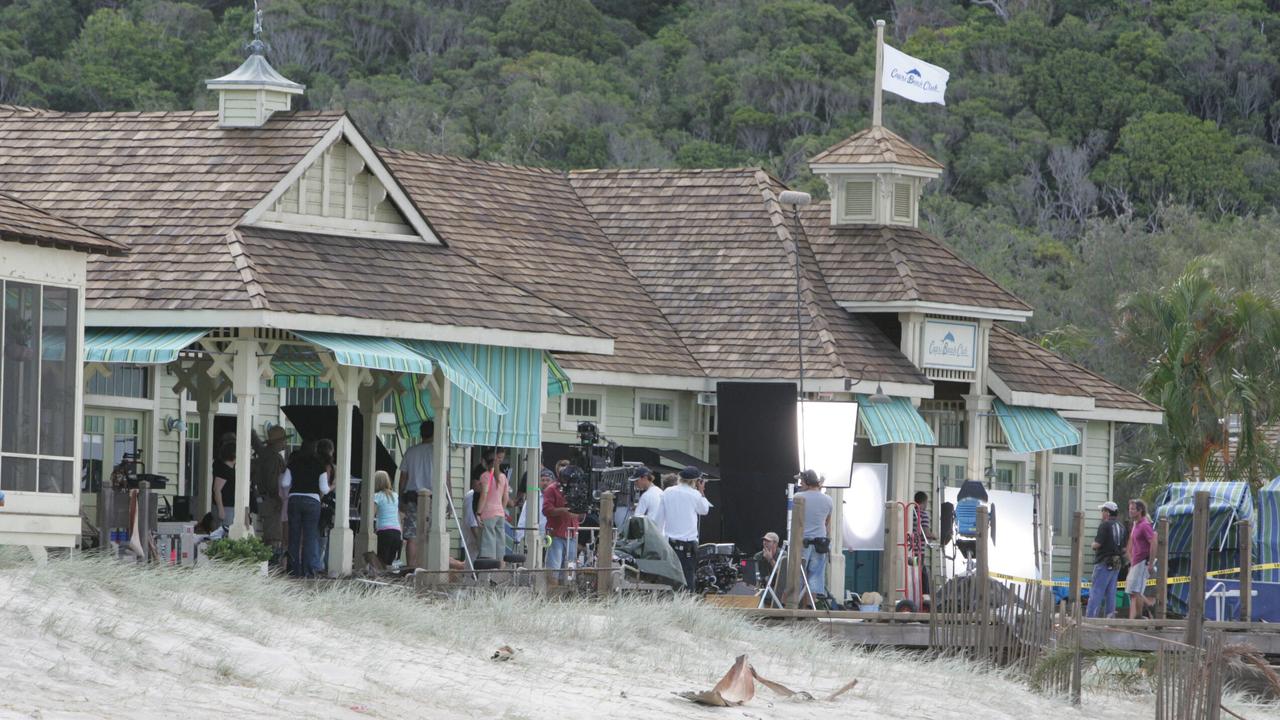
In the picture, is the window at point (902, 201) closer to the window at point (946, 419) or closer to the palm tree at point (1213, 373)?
the window at point (946, 419)

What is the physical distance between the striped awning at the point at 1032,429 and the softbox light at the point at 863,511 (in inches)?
150

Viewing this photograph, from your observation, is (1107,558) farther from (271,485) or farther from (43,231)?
(43,231)

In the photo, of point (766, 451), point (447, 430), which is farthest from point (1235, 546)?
point (447, 430)

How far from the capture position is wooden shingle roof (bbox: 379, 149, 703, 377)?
1219 inches

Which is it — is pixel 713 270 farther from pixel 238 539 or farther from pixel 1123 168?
pixel 1123 168

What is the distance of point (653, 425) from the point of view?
103 ft

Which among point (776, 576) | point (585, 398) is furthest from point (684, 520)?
point (585, 398)

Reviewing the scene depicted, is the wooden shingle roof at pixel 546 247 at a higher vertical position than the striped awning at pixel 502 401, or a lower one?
higher

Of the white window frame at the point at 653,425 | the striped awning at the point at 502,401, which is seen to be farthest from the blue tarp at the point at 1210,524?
the striped awning at the point at 502,401

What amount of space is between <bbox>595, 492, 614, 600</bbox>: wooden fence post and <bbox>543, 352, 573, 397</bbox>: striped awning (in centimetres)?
337

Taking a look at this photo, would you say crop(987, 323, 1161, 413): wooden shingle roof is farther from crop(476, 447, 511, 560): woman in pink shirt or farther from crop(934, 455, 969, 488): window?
crop(476, 447, 511, 560): woman in pink shirt

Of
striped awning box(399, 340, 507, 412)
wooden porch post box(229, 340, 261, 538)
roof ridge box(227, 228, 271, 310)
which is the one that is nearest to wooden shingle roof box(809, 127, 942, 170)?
striped awning box(399, 340, 507, 412)

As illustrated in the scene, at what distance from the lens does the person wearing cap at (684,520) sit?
24.8m

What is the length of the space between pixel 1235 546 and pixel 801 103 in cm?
4277
